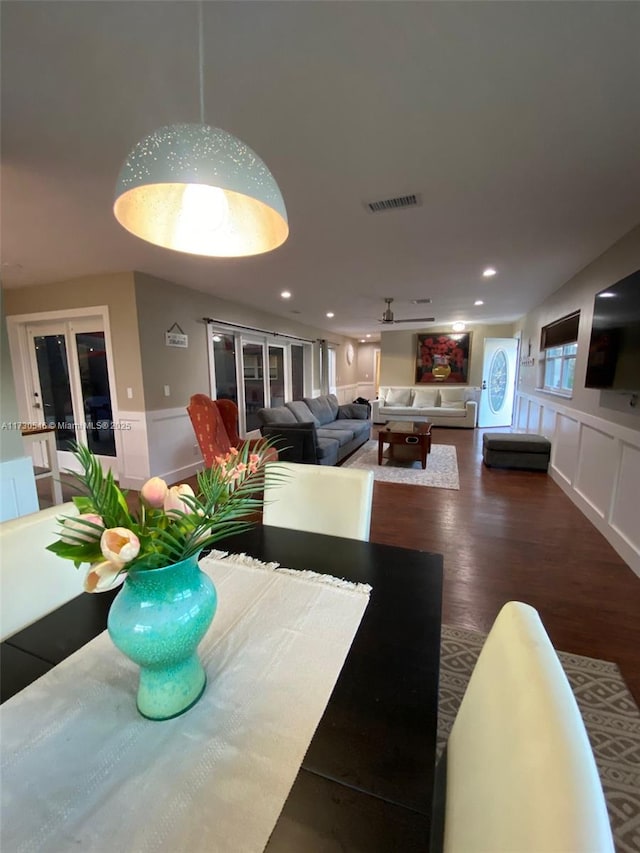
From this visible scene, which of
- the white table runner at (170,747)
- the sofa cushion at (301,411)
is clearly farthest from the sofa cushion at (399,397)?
the white table runner at (170,747)

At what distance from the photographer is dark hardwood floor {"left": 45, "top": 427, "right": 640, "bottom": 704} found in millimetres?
1842

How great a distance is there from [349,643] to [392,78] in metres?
1.84

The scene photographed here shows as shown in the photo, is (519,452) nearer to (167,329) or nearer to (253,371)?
(253,371)

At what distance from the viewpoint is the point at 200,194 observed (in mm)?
1040

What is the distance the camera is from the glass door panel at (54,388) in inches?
171

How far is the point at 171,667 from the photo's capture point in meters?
0.66

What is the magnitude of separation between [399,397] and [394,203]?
6.17 m

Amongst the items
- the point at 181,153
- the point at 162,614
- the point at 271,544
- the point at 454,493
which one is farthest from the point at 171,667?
the point at 454,493

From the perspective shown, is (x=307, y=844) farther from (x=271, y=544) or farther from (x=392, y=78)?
(x=392, y=78)

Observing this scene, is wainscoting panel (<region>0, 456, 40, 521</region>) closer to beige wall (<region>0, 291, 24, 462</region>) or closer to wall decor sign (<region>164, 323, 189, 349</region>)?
beige wall (<region>0, 291, 24, 462</region>)

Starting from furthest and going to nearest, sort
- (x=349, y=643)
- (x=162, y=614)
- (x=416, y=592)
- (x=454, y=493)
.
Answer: (x=454, y=493) → (x=416, y=592) → (x=349, y=643) → (x=162, y=614)

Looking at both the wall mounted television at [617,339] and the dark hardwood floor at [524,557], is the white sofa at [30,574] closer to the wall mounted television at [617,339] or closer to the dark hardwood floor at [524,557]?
the dark hardwood floor at [524,557]

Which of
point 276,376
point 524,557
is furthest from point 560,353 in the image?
point 276,376

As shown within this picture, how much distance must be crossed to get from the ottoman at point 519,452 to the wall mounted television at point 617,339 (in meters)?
1.54
